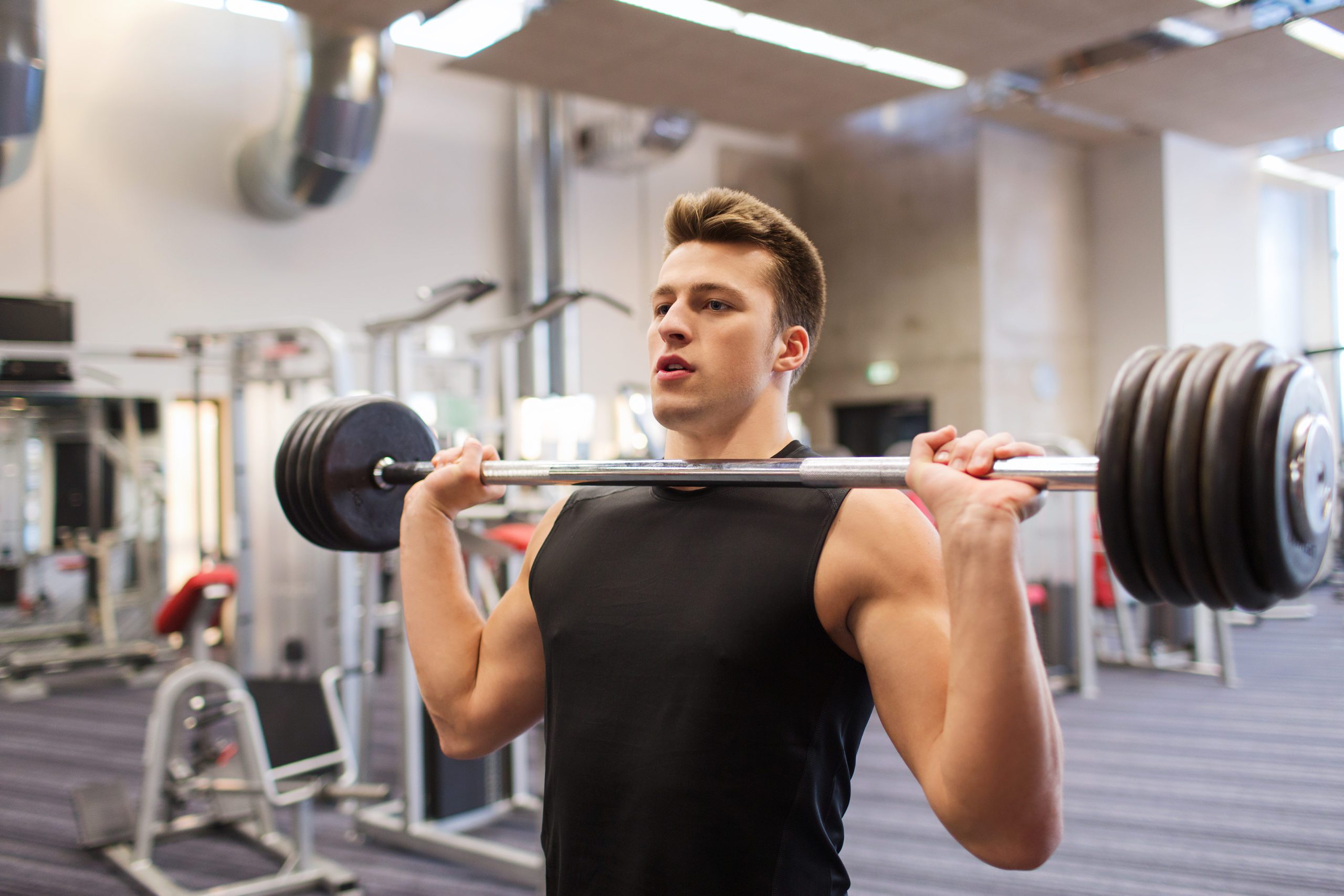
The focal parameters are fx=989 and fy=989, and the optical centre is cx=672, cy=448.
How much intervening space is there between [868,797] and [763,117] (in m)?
6.04

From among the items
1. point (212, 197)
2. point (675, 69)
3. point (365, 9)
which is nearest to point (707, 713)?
point (365, 9)

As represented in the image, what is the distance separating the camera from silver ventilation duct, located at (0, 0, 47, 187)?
483 centimetres

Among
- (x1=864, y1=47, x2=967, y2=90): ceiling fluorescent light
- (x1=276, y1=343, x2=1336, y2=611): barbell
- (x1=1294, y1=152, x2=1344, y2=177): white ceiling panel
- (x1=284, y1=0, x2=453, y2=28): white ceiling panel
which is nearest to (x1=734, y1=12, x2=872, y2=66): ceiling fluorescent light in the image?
(x1=864, y1=47, x2=967, y2=90): ceiling fluorescent light

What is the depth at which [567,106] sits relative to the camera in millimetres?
8727

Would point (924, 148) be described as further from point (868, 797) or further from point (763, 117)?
point (868, 797)

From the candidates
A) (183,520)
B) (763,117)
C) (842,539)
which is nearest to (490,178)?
(763,117)

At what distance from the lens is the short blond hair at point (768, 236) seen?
1.24 m

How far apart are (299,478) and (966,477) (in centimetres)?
112

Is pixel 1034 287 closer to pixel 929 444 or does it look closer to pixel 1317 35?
pixel 1317 35

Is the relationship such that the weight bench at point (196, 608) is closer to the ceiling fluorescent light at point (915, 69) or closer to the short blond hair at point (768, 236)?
the short blond hair at point (768, 236)

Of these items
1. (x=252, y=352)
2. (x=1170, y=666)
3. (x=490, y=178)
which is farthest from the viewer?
(x=490, y=178)

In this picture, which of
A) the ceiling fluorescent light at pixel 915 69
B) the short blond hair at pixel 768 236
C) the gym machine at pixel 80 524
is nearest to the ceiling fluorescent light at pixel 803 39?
the ceiling fluorescent light at pixel 915 69

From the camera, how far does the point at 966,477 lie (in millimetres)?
956

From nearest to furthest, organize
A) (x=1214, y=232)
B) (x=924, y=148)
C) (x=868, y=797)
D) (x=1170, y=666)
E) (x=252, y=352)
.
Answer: (x=868, y=797) → (x=252, y=352) → (x=1170, y=666) → (x=1214, y=232) → (x=924, y=148)
